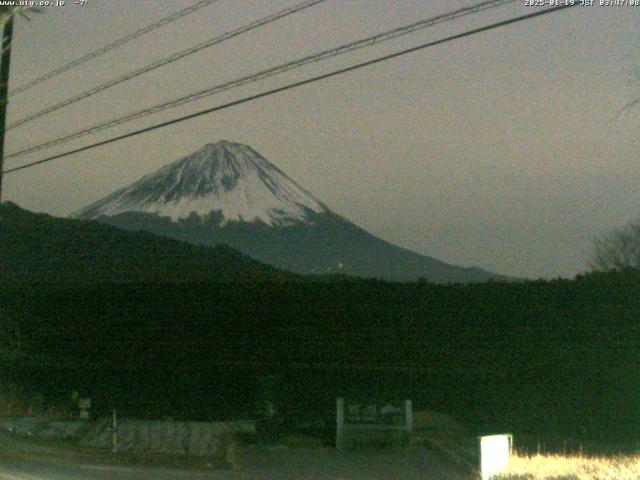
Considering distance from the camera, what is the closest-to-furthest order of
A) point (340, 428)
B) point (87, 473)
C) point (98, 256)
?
point (87, 473)
point (340, 428)
point (98, 256)

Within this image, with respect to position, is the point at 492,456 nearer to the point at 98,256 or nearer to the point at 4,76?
the point at 4,76

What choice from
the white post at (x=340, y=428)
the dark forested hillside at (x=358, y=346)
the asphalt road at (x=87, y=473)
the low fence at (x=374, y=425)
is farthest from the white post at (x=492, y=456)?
the dark forested hillside at (x=358, y=346)

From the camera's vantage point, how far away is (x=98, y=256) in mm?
34188

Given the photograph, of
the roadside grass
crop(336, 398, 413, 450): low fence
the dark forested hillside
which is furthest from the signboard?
the roadside grass

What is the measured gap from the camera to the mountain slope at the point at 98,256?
107ft

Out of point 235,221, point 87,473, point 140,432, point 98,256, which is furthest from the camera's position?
point 235,221

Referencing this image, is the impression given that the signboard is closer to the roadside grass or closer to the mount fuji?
the roadside grass

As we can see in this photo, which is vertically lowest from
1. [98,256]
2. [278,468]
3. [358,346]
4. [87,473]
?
[278,468]

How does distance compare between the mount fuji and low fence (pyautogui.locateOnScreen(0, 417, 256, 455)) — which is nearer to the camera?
low fence (pyautogui.locateOnScreen(0, 417, 256, 455))

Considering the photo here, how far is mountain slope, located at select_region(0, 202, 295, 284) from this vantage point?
32.6m

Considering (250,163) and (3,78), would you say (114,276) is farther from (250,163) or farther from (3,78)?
(250,163)

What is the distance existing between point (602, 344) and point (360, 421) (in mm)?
7479

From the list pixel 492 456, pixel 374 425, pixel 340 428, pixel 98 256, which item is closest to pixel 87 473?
pixel 492 456

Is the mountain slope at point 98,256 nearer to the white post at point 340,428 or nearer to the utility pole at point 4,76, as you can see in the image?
the white post at point 340,428
